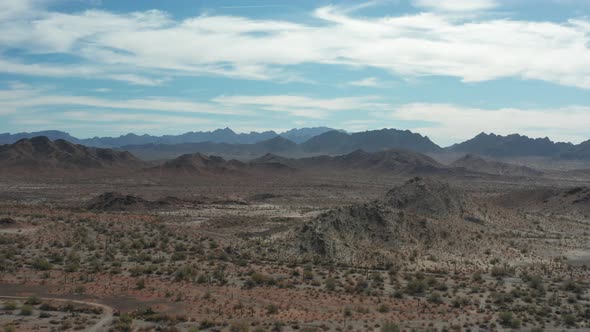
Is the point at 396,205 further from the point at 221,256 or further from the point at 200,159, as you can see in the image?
the point at 200,159

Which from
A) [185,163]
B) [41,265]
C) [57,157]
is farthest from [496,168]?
[41,265]

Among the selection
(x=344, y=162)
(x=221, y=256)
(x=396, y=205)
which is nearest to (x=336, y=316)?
(x=221, y=256)

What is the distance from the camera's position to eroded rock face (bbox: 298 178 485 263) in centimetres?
3591

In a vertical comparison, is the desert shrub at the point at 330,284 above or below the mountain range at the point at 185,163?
below

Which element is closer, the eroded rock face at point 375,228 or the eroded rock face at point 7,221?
the eroded rock face at point 375,228

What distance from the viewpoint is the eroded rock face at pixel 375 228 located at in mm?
35906

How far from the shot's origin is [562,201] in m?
72.3

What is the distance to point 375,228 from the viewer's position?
39.3m

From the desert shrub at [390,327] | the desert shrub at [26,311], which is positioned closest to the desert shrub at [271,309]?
the desert shrub at [390,327]

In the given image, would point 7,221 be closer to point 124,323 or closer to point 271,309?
point 124,323

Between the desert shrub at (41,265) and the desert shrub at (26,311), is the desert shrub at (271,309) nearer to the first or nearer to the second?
the desert shrub at (26,311)

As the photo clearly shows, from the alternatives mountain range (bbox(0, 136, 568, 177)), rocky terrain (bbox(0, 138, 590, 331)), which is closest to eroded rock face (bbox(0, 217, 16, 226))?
rocky terrain (bbox(0, 138, 590, 331))

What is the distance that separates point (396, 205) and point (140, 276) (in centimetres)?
2609

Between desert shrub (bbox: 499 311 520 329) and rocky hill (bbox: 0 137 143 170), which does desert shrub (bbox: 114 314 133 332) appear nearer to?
desert shrub (bbox: 499 311 520 329)
